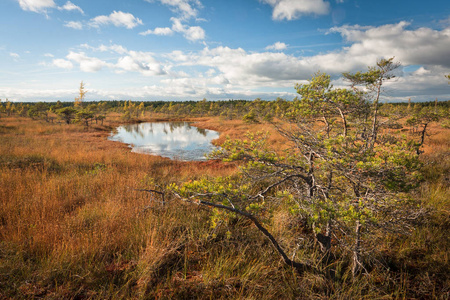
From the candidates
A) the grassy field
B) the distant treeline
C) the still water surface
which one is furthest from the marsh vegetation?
the distant treeline

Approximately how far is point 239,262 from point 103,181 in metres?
5.18

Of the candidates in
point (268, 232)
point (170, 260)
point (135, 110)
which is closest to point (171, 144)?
point (170, 260)

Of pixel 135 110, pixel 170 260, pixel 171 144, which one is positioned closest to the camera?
pixel 170 260

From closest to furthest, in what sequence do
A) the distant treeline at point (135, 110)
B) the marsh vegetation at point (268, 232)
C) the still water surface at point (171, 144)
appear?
the marsh vegetation at point (268, 232)
the still water surface at point (171, 144)
the distant treeline at point (135, 110)

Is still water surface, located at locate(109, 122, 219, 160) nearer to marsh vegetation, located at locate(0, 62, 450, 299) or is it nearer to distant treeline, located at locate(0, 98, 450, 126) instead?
marsh vegetation, located at locate(0, 62, 450, 299)

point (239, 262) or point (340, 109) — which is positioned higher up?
point (340, 109)

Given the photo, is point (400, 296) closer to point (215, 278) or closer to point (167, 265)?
point (215, 278)

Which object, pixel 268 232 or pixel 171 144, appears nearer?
pixel 268 232

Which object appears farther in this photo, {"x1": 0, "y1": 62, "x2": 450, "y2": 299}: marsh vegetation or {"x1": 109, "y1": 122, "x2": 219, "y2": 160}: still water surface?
{"x1": 109, "y1": 122, "x2": 219, "y2": 160}: still water surface

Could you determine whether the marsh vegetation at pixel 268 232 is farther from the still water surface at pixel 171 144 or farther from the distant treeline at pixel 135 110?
the distant treeline at pixel 135 110

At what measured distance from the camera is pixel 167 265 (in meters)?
2.95

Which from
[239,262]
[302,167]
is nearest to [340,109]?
[302,167]

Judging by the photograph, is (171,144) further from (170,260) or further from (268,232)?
(268,232)

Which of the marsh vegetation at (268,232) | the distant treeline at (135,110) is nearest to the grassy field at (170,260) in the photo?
the marsh vegetation at (268,232)
